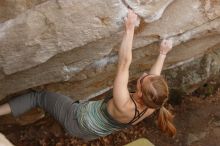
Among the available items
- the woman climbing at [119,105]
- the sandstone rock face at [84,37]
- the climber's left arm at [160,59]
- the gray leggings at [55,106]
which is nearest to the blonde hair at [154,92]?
the woman climbing at [119,105]

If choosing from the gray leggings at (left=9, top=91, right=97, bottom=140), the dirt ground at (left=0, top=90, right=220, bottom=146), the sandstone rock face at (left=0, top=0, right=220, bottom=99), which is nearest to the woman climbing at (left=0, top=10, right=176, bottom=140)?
the gray leggings at (left=9, top=91, right=97, bottom=140)

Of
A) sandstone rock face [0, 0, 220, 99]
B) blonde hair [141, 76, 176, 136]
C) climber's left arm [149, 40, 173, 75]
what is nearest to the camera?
blonde hair [141, 76, 176, 136]

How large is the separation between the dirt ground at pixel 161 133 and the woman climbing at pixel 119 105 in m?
1.65

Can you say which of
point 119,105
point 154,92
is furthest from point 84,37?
point 154,92

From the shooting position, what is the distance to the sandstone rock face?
462cm

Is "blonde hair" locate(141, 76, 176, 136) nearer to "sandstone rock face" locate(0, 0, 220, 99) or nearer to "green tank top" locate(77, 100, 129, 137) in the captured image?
"green tank top" locate(77, 100, 129, 137)

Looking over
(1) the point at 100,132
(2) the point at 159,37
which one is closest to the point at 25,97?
(1) the point at 100,132

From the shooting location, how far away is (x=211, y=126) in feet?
27.9

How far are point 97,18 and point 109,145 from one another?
3689 millimetres

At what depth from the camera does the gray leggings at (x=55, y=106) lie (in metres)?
5.38

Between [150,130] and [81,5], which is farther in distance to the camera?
[150,130]

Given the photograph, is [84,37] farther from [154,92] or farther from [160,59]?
[154,92]

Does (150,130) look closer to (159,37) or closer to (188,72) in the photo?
(188,72)

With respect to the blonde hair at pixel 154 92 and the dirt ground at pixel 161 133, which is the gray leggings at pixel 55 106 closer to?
the blonde hair at pixel 154 92
